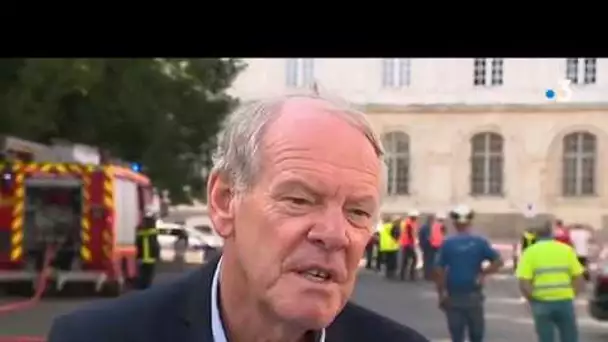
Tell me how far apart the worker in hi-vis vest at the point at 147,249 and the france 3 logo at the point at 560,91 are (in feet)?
48.6

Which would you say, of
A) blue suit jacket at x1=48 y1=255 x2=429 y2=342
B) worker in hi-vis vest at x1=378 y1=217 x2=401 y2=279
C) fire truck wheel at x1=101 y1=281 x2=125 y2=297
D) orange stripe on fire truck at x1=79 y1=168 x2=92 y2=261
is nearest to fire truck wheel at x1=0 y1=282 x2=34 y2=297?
orange stripe on fire truck at x1=79 y1=168 x2=92 y2=261

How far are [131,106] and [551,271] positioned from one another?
1165 centimetres

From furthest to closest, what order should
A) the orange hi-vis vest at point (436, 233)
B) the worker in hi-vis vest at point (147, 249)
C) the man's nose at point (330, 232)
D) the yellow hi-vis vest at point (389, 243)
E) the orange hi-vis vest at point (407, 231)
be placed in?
the orange hi-vis vest at point (407, 231)
the yellow hi-vis vest at point (389, 243)
the orange hi-vis vest at point (436, 233)
the worker in hi-vis vest at point (147, 249)
the man's nose at point (330, 232)

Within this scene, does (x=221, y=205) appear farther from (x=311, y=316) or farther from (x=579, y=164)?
(x=579, y=164)

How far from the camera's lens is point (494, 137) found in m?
33.4

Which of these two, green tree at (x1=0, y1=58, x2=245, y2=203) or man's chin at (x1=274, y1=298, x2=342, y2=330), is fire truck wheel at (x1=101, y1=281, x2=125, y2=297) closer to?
green tree at (x1=0, y1=58, x2=245, y2=203)

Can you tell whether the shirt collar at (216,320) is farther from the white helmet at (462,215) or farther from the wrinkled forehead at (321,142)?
the white helmet at (462,215)

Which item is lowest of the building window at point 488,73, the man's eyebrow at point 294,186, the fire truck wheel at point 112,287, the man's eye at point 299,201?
the fire truck wheel at point 112,287

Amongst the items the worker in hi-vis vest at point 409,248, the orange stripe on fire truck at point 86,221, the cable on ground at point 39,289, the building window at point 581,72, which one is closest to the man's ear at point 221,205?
the cable on ground at point 39,289

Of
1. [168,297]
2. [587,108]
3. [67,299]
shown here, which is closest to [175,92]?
[67,299]

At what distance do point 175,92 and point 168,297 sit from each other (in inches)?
726

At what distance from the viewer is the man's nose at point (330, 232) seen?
1.33m

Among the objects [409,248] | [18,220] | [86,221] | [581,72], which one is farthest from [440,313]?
[581,72]

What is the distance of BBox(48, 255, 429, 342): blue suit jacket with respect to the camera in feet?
4.98
